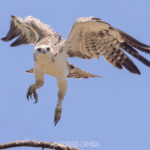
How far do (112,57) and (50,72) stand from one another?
131 centimetres

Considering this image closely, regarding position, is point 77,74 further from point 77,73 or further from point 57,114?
point 57,114

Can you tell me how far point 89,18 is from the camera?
834cm

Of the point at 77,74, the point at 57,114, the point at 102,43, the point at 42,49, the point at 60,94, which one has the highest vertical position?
the point at 42,49

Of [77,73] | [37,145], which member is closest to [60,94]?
[77,73]

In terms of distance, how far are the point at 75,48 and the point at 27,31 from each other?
141 centimetres

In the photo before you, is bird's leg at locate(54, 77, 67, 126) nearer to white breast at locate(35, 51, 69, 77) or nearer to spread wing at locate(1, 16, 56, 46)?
white breast at locate(35, 51, 69, 77)

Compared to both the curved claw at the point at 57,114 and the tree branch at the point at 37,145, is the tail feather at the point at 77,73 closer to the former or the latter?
the curved claw at the point at 57,114

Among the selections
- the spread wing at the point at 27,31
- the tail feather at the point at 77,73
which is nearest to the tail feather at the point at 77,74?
the tail feather at the point at 77,73

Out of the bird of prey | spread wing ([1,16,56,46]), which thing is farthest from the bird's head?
spread wing ([1,16,56,46])

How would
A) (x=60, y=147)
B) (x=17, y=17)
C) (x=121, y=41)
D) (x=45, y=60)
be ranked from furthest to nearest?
(x=17, y=17) < (x=121, y=41) < (x=45, y=60) < (x=60, y=147)

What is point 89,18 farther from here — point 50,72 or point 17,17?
point 17,17

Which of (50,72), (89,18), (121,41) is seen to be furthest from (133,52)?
(50,72)

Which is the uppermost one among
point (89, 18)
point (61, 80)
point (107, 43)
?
point (89, 18)

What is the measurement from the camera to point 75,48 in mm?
9258
